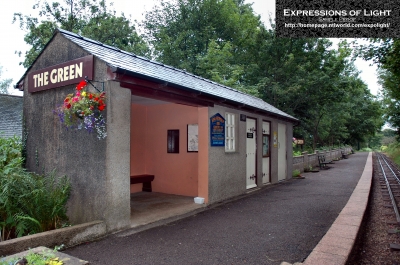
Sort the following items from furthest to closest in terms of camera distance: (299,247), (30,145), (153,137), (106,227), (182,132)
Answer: (153,137) → (182,132) → (30,145) → (106,227) → (299,247)

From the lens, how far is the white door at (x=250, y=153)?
31.4 feet

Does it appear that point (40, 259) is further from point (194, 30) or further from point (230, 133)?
point (194, 30)

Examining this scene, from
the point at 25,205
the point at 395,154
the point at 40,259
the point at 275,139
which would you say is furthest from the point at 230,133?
the point at 395,154

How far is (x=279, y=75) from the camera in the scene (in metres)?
20.8

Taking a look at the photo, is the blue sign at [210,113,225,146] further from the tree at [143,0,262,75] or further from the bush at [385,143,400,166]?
the bush at [385,143,400,166]

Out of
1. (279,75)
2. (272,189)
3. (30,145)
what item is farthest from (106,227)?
(279,75)

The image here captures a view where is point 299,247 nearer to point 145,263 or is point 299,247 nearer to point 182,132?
point 145,263

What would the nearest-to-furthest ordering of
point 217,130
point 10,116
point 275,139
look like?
point 217,130
point 275,139
point 10,116

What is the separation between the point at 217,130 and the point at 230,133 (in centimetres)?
88

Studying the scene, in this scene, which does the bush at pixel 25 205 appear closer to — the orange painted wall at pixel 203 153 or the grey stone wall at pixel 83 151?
the grey stone wall at pixel 83 151

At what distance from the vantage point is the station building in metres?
5.04

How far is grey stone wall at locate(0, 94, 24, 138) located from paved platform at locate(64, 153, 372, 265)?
7701 mm

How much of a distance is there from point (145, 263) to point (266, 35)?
66.2 feet

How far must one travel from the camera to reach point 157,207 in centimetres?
704
